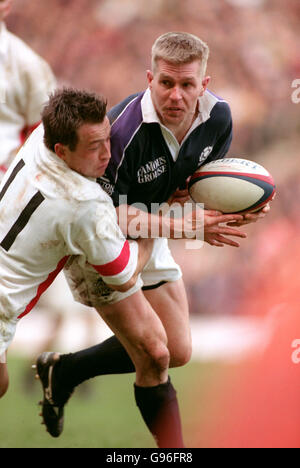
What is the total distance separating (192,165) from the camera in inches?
136

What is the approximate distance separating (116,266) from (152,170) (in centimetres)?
47

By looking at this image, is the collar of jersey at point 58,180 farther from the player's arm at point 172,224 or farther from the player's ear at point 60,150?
the player's arm at point 172,224

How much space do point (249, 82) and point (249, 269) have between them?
1878mm

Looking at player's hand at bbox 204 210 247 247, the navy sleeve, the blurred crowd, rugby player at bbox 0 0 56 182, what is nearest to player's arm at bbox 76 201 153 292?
player's hand at bbox 204 210 247 247

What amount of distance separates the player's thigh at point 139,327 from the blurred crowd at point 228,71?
14.3 ft

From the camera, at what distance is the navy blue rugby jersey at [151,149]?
3232 mm

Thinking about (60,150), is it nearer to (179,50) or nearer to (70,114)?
(70,114)

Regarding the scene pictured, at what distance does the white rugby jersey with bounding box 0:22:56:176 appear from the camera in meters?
4.45

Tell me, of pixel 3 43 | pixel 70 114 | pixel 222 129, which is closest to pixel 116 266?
pixel 70 114

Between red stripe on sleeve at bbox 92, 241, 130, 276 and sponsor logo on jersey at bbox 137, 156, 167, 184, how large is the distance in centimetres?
32

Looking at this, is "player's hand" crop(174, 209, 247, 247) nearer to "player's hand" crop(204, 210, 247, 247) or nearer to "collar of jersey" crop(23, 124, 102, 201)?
"player's hand" crop(204, 210, 247, 247)

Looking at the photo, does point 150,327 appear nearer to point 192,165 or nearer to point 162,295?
point 162,295

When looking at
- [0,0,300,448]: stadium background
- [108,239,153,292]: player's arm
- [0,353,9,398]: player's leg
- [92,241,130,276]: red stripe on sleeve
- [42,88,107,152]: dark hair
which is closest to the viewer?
[42,88,107,152]: dark hair

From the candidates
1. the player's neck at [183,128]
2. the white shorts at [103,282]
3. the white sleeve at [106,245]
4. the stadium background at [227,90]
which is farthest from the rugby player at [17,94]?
the stadium background at [227,90]
